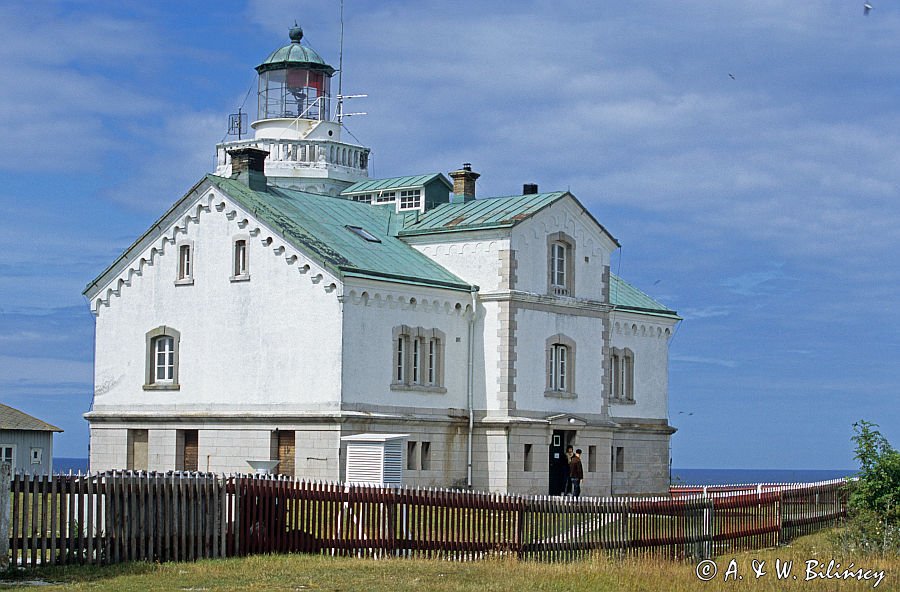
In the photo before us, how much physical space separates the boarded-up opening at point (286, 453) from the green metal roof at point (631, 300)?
14214 millimetres

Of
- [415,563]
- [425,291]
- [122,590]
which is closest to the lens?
[122,590]

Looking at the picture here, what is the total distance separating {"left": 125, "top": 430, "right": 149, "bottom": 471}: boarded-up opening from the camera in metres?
41.3

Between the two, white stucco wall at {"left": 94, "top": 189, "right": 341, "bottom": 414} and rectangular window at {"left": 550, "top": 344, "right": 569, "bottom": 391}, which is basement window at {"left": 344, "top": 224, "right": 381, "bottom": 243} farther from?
rectangular window at {"left": 550, "top": 344, "right": 569, "bottom": 391}

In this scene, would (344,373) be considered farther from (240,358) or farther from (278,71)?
(278,71)

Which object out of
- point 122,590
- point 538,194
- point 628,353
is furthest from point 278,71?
point 122,590

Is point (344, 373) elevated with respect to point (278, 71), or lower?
lower

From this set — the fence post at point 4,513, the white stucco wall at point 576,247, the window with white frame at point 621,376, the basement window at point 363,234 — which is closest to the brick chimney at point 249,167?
the basement window at point 363,234

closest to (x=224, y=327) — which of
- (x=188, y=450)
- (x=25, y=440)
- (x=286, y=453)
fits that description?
(x=188, y=450)

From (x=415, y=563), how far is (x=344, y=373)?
13971 mm

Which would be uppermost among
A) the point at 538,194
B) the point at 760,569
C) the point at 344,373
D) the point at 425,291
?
the point at 538,194

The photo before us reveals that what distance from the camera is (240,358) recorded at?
39000 millimetres

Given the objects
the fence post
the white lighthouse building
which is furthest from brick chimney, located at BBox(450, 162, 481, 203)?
the fence post

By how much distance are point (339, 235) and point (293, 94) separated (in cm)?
1274

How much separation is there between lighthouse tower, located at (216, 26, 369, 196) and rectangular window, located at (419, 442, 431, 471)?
14.1m
